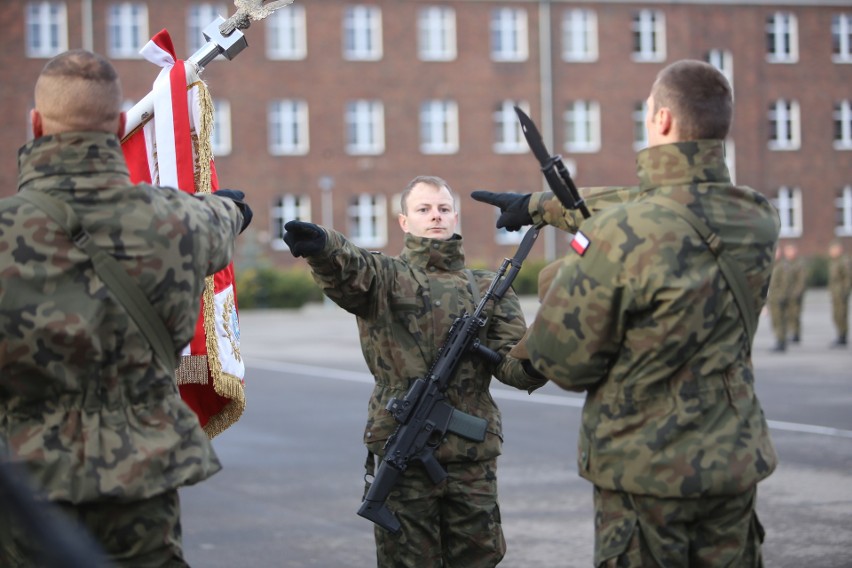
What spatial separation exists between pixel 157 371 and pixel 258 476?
6.88 meters

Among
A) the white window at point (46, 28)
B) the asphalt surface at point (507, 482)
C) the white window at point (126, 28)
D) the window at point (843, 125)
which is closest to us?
the asphalt surface at point (507, 482)

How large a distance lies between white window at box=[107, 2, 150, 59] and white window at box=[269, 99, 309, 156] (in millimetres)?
5351

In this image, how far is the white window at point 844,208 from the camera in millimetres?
52031

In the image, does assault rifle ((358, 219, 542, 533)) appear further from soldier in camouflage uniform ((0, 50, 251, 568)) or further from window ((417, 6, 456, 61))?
window ((417, 6, 456, 61))

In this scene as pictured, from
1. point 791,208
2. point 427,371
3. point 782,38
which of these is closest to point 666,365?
point 427,371

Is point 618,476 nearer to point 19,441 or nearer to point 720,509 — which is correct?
point 720,509

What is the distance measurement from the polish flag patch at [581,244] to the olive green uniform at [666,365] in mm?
10

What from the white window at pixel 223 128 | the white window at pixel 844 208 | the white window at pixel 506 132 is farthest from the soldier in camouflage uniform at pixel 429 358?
the white window at pixel 844 208

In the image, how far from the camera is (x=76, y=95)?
3570 mm

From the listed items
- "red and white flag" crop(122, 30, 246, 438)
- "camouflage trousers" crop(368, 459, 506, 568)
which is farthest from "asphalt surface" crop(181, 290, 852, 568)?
"red and white flag" crop(122, 30, 246, 438)

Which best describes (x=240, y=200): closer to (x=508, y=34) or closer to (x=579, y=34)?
(x=508, y=34)

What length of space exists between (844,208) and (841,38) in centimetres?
721

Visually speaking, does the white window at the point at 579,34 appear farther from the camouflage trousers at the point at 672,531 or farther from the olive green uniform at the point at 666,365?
the camouflage trousers at the point at 672,531

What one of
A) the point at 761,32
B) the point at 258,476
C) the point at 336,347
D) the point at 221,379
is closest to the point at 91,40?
the point at 336,347
